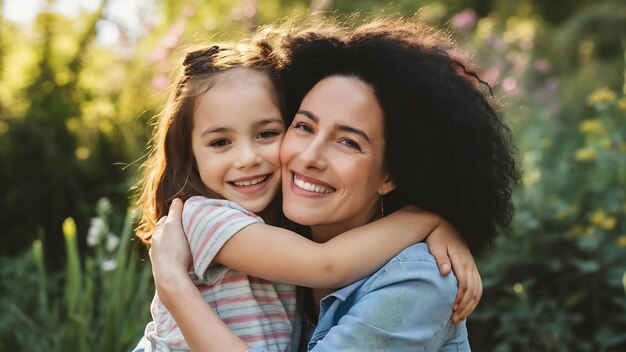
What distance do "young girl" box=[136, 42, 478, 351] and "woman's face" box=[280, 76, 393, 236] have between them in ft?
0.14

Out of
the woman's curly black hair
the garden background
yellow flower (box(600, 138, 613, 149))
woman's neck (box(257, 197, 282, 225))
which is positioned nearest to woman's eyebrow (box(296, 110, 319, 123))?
the woman's curly black hair

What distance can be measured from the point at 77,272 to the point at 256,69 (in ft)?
5.90

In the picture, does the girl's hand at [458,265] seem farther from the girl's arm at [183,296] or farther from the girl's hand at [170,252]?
the girl's hand at [170,252]

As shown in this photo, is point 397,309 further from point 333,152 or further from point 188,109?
point 188,109

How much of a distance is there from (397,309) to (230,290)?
0.57 m

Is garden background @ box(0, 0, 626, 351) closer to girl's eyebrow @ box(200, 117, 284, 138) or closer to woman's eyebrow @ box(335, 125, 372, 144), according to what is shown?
girl's eyebrow @ box(200, 117, 284, 138)

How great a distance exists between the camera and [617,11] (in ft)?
33.9

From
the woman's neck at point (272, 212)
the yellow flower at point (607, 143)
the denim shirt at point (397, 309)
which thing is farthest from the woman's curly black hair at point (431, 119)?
the yellow flower at point (607, 143)

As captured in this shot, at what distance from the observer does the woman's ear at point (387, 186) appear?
101 inches

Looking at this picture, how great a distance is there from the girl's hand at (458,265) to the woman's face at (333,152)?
27 centimetres

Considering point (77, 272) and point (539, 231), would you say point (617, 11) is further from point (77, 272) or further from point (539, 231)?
point (77, 272)

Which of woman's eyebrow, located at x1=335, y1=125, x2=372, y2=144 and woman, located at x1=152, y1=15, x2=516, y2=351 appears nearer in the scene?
woman, located at x1=152, y1=15, x2=516, y2=351

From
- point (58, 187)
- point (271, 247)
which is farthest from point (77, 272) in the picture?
point (271, 247)

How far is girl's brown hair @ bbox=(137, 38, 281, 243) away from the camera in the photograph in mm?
2689
